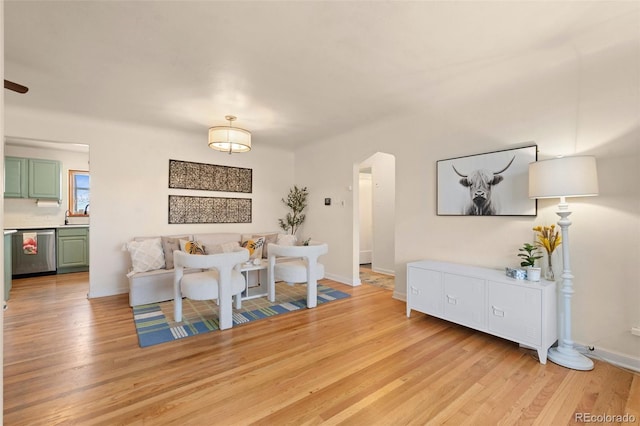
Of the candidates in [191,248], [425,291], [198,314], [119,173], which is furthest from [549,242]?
[119,173]

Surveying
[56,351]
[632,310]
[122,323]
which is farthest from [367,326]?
[56,351]

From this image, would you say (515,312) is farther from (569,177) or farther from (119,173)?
(119,173)

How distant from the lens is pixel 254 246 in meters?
4.31

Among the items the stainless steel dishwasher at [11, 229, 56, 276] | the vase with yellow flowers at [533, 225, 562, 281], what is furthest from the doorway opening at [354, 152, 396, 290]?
the stainless steel dishwasher at [11, 229, 56, 276]

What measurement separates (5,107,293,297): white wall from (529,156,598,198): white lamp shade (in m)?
3.95

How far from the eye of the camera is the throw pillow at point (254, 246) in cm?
427

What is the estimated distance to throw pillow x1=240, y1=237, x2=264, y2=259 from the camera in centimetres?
427

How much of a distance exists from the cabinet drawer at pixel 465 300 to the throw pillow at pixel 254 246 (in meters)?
2.62

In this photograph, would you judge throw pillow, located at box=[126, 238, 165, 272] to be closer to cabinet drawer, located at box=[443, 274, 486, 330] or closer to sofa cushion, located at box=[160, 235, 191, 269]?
sofa cushion, located at box=[160, 235, 191, 269]

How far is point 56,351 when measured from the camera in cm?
250

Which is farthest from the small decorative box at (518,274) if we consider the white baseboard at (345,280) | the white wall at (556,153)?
the white baseboard at (345,280)

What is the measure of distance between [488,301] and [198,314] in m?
3.07

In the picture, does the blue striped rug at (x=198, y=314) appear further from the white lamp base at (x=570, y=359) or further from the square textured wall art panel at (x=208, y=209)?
the white lamp base at (x=570, y=359)

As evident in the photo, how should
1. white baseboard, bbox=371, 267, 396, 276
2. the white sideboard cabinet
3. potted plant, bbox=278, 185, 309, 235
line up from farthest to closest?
potted plant, bbox=278, 185, 309, 235, white baseboard, bbox=371, 267, 396, 276, the white sideboard cabinet
